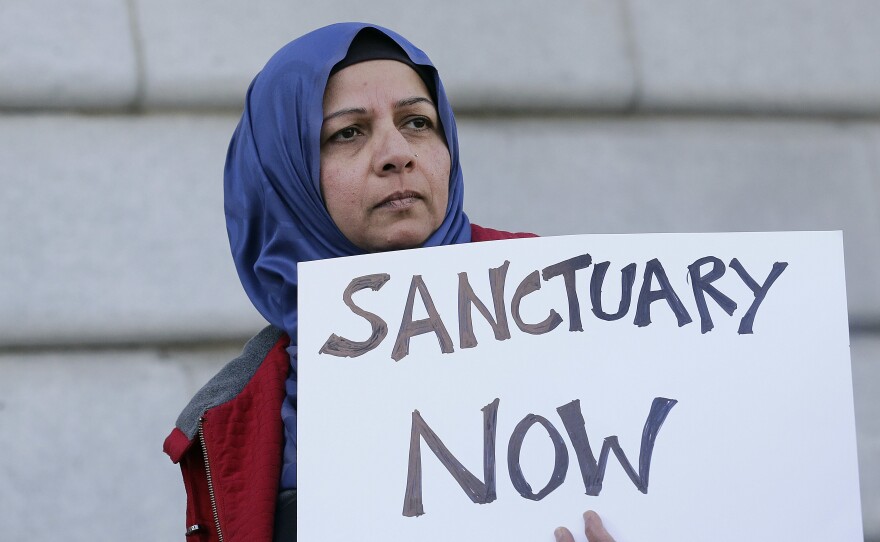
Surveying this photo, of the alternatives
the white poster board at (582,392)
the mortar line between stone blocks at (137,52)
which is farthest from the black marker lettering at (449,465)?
the mortar line between stone blocks at (137,52)

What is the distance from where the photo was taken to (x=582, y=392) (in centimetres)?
147

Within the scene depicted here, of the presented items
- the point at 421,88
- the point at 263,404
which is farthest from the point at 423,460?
the point at 421,88

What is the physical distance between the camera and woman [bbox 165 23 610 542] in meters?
1.76

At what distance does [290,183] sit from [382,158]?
0.18 m

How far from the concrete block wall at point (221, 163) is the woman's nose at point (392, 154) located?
1.64 metres

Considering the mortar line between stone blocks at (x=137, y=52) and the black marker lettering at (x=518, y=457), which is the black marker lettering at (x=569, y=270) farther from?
the mortar line between stone blocks at (x=137, y=52)

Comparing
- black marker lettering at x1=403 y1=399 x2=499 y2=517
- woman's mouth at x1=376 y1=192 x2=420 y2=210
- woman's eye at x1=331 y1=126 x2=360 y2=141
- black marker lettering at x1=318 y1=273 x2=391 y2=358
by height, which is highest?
woman's eye at x1=331 y1=126 x2=360 y2=141

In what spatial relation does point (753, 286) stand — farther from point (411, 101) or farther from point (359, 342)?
point (411, 101)

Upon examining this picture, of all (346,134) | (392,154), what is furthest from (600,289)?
(346,134)

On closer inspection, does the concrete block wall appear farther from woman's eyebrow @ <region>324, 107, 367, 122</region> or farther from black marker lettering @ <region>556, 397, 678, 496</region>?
black marker lettering @ <region>556, 397, 678, 496</region>

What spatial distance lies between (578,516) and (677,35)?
2.50m

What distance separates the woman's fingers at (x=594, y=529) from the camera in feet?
4.60

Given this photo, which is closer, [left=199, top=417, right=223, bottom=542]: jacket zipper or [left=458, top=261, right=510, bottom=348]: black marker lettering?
[left=458, top=261, right=510, bottom=348]: black marker lettering

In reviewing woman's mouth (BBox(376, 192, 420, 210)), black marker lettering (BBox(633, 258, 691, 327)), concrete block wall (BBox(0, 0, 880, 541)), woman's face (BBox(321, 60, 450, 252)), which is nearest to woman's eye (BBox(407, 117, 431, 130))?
woman's face (BBox(321, 60, 450, 252))
